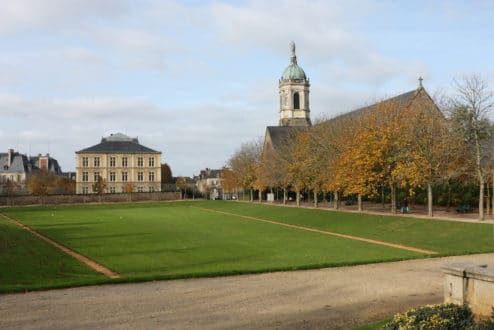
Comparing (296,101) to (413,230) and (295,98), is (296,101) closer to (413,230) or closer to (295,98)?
(295,98)

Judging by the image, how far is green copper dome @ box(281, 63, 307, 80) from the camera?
11219cm

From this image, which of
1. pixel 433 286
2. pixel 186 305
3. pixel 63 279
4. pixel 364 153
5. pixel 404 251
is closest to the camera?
pixel 186 305

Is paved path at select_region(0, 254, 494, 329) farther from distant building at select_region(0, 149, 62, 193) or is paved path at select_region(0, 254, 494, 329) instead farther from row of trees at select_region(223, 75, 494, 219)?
distant building at select_region(0, 149, 62, 193)

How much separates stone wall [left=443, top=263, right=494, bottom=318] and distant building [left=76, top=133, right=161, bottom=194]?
104 m

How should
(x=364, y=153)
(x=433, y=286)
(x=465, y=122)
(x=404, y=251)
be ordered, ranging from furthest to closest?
(x=364, y=153)
(x=465, y=122)
(x=404, y=251)
(x=433, y=286)

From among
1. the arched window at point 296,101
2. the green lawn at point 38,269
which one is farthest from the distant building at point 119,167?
the green lawn at point 38,269

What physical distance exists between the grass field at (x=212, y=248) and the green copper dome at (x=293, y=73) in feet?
256

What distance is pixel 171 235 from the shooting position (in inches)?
1204

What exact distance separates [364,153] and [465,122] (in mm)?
7543

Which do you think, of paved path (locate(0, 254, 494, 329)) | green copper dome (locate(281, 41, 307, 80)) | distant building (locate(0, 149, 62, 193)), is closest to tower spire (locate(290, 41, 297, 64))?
green copper dome (locate(281, 41, 307, 80))

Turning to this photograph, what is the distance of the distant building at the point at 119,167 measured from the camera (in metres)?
111

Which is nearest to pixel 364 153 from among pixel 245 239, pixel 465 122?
pixel 465 122

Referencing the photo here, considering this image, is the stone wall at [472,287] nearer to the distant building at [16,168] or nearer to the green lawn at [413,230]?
the green lawn at [413,230]

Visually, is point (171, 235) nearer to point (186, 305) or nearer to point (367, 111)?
point (186, 305)
